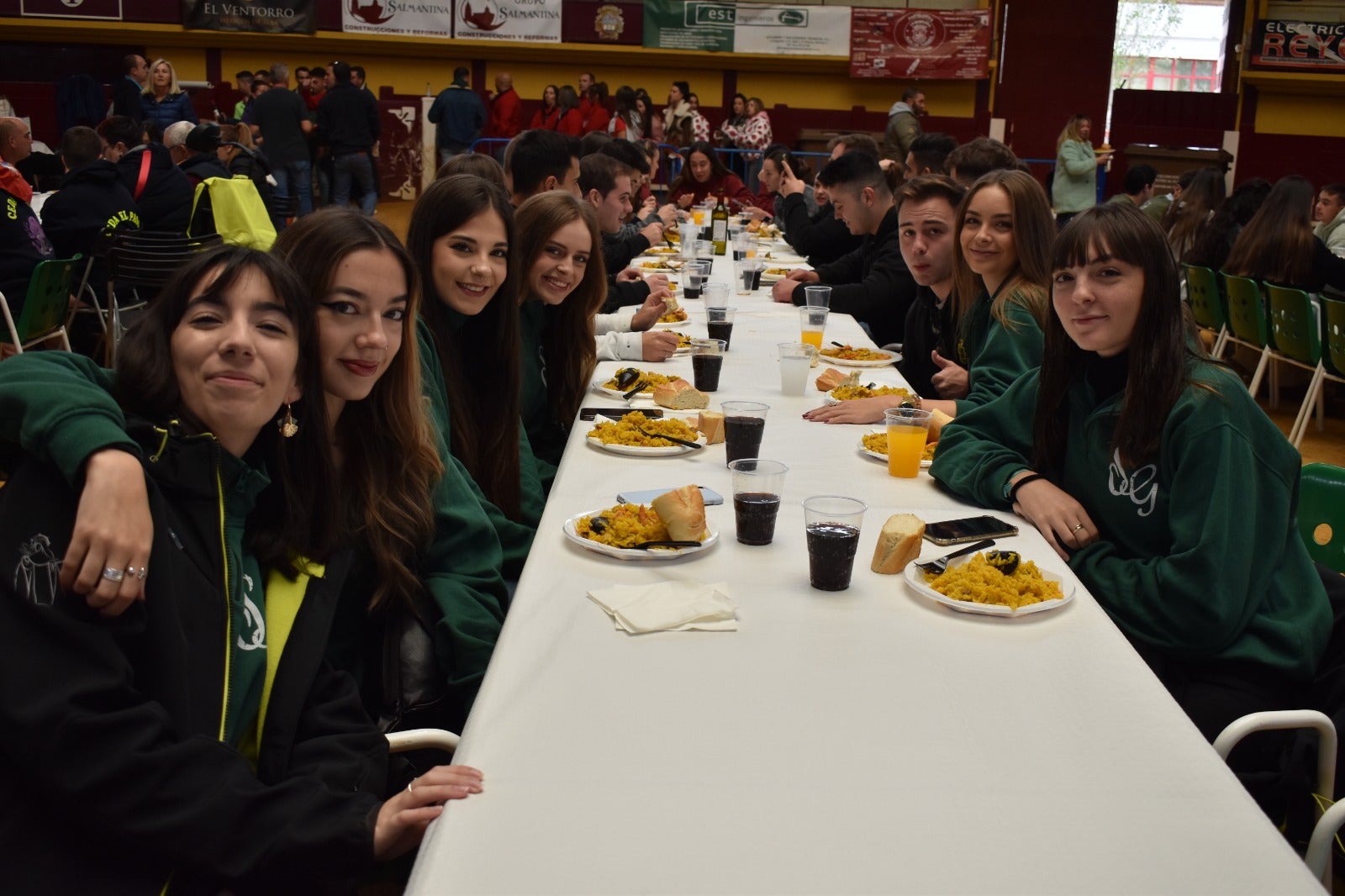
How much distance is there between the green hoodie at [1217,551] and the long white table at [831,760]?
25cm

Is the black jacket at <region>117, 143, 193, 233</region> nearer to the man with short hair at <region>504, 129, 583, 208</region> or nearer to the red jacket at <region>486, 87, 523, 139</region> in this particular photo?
the man with short hair at <region>504, 129, 583, 208</region>

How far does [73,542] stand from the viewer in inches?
45.4

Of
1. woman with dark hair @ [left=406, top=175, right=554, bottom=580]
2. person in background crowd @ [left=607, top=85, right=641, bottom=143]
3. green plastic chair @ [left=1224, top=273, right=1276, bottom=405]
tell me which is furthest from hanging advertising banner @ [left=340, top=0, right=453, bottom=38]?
woman with dark hair @ [left=406, top=175, right=554, bottom=580]

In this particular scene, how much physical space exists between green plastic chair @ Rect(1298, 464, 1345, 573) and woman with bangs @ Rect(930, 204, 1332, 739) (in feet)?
1.18

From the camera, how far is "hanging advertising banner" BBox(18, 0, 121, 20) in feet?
47.9

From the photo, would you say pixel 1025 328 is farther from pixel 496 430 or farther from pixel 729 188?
pixel 729 188

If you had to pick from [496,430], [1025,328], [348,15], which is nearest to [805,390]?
[1025,328]

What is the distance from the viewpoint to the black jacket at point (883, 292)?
4.77m

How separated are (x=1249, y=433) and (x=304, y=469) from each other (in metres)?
1.48

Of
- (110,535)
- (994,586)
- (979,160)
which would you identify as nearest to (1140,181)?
(979,160)

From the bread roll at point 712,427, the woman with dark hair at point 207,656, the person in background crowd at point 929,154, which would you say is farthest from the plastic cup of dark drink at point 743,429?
the person in background crowd at point 929,154

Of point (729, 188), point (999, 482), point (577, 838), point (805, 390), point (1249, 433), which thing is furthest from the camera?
point (729, 188)

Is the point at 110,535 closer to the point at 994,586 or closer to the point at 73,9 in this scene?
the point at 994,586

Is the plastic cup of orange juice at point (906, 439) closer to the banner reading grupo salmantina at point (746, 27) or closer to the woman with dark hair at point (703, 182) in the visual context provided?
the woman with dark hair at point (703, 182)
